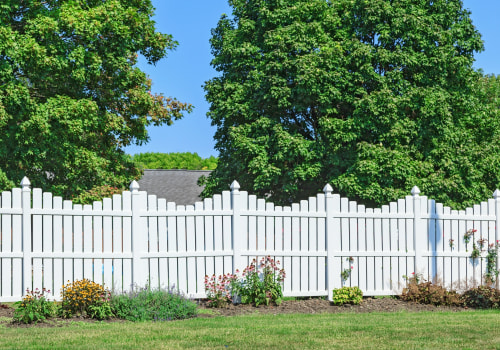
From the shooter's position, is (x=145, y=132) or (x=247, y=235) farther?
(x=145, y=132)

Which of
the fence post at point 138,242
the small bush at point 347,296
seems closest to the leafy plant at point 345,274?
the small bush at point 347,296

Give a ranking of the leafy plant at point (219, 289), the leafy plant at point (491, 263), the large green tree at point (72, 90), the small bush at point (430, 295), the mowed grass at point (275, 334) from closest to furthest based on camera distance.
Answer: the mowed grass at point (275, 334)
the leafy plant at point (219, 289)
the small bush at point (430, 295)
the leafy plant at point (491, 263)
the large green tree at point (72, 90)

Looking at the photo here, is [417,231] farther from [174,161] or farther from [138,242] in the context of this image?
[174,161]

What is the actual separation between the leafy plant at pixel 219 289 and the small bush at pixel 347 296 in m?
2.02

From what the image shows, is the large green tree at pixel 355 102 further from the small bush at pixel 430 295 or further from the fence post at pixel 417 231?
the small bush at pixel 430 295

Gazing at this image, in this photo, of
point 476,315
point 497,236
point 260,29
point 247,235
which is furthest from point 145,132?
point 476,315

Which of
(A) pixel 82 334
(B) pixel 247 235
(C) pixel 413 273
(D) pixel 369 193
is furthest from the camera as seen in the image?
(D) pixel 369 193

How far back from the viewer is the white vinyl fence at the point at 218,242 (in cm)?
1114

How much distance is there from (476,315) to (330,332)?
3.52 meters

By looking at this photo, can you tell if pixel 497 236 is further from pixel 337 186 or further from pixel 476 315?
pixel 337 186

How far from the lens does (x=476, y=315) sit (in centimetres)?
1100

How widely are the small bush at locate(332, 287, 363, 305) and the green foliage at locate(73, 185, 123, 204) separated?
30.0ft

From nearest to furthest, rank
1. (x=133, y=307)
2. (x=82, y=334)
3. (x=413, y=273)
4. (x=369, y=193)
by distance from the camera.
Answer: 1. (x=82, y=334)
2. (x=133, y=307)
3. (x=413, y=273)
4. (x=369, y=193)

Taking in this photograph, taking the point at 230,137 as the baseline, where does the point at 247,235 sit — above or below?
below
